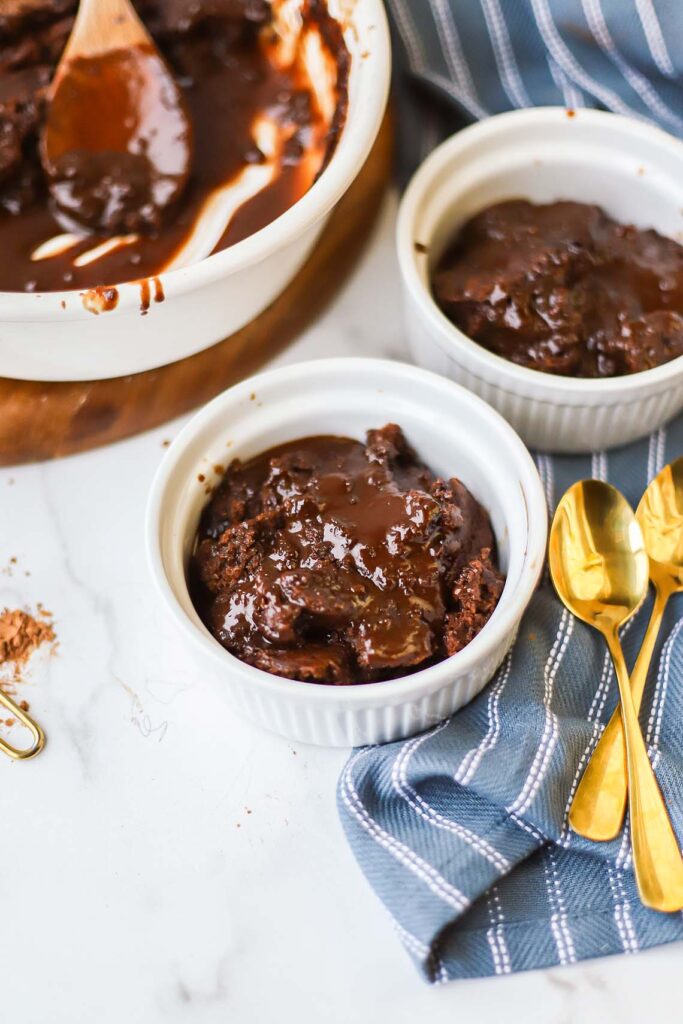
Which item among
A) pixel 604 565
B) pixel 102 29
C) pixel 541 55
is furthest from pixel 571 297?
pixel 102 29

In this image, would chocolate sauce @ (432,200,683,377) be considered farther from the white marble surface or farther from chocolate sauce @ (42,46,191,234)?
the white marble surface

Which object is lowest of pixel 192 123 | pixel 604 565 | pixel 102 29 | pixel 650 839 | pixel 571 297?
pixel 650 839

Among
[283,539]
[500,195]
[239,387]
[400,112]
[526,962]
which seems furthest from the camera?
[400,112]

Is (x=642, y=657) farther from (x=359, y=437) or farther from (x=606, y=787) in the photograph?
(x=359, y=437)

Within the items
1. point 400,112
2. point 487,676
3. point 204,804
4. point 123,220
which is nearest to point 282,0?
point 400,112

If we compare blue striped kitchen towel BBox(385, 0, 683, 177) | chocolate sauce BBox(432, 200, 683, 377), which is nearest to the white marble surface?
chocolate sauce BBox(432, 200, 683, 377)

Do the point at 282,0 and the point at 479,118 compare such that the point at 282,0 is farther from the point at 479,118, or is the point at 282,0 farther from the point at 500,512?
the point at 500,512
